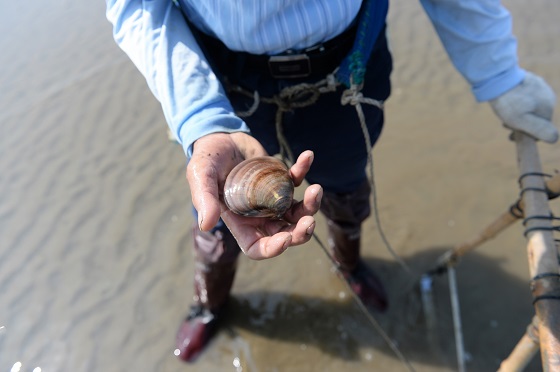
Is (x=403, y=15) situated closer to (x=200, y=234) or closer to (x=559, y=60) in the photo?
(x=559, y=60)

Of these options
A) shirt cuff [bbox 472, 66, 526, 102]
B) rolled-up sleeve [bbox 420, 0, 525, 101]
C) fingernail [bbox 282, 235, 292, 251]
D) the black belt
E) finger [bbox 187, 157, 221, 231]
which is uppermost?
finger [bbox 187, 157, 221, 231]

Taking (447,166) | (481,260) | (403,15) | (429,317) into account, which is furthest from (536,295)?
(403,15)

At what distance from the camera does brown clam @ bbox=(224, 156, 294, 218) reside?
142 cm

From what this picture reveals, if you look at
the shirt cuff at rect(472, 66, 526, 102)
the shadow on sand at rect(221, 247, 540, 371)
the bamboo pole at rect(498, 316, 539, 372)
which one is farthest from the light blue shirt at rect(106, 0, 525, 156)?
the shadow on sand at rect(221, 247, 540, 371)

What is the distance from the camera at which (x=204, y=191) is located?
1.30 metres

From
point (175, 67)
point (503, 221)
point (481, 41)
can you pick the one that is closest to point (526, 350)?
point (503, 221)

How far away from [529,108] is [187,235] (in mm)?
2424

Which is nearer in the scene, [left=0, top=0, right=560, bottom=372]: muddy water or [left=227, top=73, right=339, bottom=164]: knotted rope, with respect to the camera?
[left=227, top=73, right=339, bottom=164]: knotted rope

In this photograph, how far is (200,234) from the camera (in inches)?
96.0

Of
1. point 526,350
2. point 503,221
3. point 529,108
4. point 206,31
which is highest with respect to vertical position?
point 206,31

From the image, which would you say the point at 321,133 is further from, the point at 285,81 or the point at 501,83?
the point at 501,83

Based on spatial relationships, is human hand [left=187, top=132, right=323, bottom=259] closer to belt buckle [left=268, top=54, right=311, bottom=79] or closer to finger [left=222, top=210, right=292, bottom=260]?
finger [left=222, top=210, right=292, bottom=260]

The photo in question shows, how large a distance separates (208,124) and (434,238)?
2314mm

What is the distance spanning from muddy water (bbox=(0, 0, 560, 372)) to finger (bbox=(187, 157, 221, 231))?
184 cm
